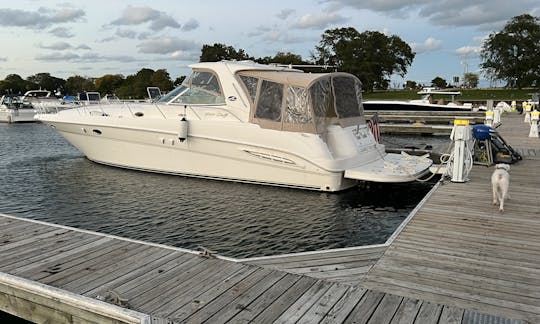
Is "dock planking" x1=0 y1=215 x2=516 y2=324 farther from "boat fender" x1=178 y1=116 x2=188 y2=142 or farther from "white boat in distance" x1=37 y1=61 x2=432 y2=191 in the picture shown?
"boat fender" x1=178 y1=116 x2=188 y2=142

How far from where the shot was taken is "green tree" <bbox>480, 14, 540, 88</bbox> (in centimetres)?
5828

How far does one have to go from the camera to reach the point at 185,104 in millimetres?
11984

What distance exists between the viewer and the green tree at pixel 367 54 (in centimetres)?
6303

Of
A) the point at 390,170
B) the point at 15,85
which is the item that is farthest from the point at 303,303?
the point at 15,85

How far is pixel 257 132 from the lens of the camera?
1064 centimetres

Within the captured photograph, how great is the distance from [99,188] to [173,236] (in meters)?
4.41

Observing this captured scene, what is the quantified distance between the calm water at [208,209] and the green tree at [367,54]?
177 feet

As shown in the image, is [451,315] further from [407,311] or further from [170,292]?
[170,292]

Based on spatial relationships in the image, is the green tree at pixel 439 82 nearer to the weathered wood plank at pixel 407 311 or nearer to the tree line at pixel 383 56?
the tree line at pixel 383 56

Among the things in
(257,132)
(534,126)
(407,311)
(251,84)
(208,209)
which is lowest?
(208,209)

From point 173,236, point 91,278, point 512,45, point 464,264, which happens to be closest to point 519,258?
point 464,264

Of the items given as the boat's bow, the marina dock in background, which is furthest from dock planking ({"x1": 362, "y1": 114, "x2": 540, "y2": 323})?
the boat's bow

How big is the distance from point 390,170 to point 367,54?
55.9 metres

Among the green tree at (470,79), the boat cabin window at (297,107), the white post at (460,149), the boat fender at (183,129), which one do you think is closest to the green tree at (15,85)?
the green tree at (470,79)
